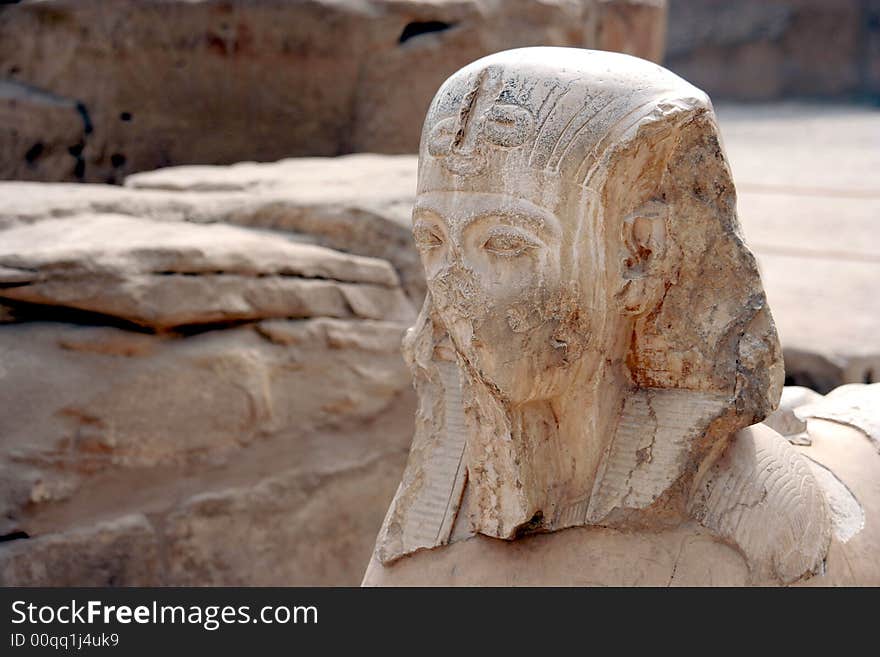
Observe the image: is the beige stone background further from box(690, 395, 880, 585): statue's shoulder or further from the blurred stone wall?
the blurred stone wall

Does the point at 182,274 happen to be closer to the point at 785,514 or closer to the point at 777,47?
the point at 785,514

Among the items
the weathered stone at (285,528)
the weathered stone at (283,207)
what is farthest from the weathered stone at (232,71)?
the weathered stone at (285,528)

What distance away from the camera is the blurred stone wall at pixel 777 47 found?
1020cm

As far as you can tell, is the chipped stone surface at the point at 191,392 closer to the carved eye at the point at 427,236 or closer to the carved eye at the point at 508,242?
the carved eye at the point at 427,236

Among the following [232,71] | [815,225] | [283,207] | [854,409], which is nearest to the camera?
[854,409]

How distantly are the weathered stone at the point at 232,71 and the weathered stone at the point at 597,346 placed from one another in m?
3.16

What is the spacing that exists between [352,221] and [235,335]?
1.63 feet

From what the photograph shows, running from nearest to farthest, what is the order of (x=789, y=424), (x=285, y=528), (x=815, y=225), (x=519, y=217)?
(x=519, y=217) → (x=789, y=424) → (x=285, y=528) → (x=815, y=225)

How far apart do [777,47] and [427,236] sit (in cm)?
906

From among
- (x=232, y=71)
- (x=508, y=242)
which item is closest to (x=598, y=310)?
(x=508, y=242)

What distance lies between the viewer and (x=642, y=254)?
2.00 m

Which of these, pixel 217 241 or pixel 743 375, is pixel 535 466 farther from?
pixel 217 241

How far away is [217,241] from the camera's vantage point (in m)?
3.45

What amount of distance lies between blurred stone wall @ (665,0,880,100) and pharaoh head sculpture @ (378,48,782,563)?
8.77 meters
